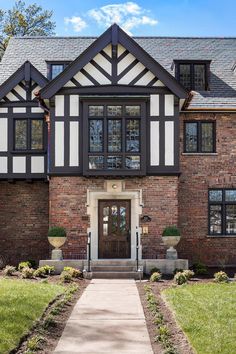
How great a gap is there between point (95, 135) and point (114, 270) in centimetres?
505

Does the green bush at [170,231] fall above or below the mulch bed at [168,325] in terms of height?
above

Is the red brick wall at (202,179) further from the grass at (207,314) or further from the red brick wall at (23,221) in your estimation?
the grass at (207,314)

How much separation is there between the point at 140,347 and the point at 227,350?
1461 millimetres

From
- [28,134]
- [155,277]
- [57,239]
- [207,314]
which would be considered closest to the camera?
[207,314]

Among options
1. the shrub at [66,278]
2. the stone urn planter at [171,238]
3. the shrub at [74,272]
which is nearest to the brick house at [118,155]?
the stone urn planter at [171,238]

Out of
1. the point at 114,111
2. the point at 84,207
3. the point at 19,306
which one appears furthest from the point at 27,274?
the point at 114,111

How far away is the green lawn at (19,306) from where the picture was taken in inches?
384

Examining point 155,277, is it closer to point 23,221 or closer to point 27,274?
point 27,274

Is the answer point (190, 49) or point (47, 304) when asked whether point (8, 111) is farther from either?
point (47, 304)

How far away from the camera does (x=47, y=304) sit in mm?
13078

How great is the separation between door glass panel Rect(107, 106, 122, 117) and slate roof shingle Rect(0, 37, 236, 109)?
151 inches

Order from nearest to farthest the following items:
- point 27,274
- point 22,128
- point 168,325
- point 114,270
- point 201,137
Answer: point 168,325, point 27,274, point 114,270, point 201,137, point 22,128

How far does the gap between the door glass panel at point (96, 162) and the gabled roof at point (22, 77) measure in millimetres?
4235

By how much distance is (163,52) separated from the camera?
26.4 metres
